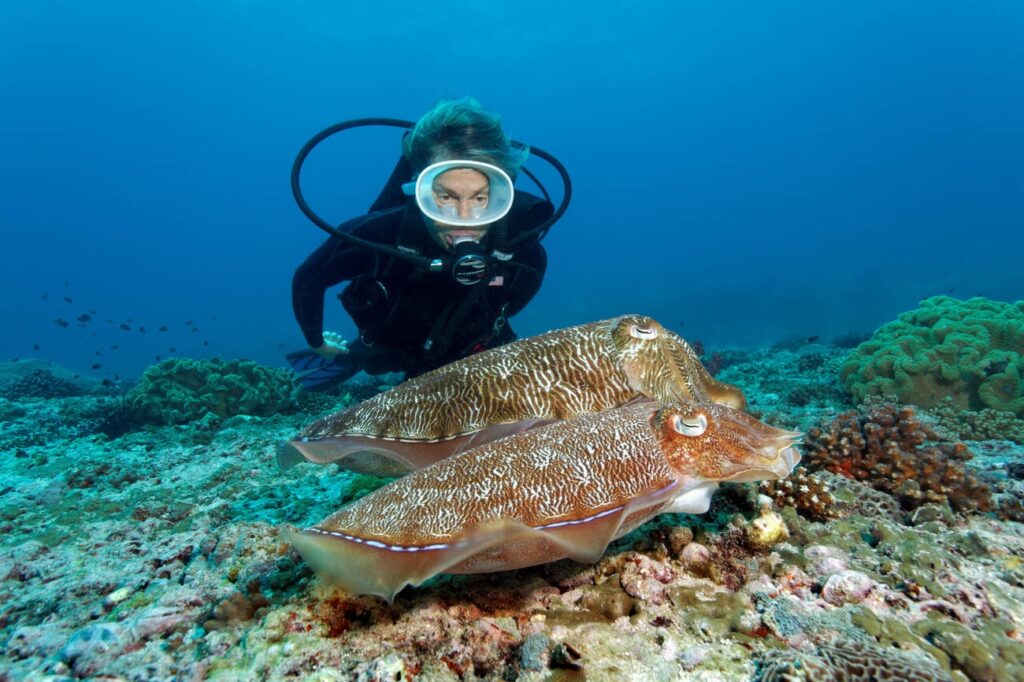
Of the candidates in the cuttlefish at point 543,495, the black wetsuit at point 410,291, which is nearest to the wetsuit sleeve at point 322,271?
the black wetsuit at point 410,291

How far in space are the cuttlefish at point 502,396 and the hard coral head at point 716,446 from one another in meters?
0.45

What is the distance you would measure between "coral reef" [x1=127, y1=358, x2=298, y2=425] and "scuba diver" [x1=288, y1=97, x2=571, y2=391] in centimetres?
376

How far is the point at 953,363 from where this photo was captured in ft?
→ 27.4

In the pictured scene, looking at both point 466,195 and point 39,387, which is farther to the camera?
point 39,387

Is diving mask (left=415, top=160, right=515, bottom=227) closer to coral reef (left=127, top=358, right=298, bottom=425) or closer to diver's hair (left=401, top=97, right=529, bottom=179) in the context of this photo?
diver's hair (left=401, top=97, right=529, bottom=179)

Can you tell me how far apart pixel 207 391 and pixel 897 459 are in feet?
40.1

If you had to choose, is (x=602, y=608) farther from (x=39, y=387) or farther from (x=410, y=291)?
(x=39, y=387)

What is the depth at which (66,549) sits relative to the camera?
3844 mm

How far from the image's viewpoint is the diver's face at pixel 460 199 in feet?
18.3

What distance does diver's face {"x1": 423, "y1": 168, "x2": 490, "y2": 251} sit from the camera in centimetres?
→ 557

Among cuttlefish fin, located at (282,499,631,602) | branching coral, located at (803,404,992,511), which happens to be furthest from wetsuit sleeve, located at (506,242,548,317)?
cuttlefish fin, located at (282,499,631,602)

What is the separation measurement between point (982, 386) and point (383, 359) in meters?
9.24

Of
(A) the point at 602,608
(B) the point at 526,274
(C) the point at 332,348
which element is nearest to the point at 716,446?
(A) the point at 602,608

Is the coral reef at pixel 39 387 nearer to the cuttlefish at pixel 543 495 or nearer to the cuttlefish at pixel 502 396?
the cuttlefish at pixel 502 396
